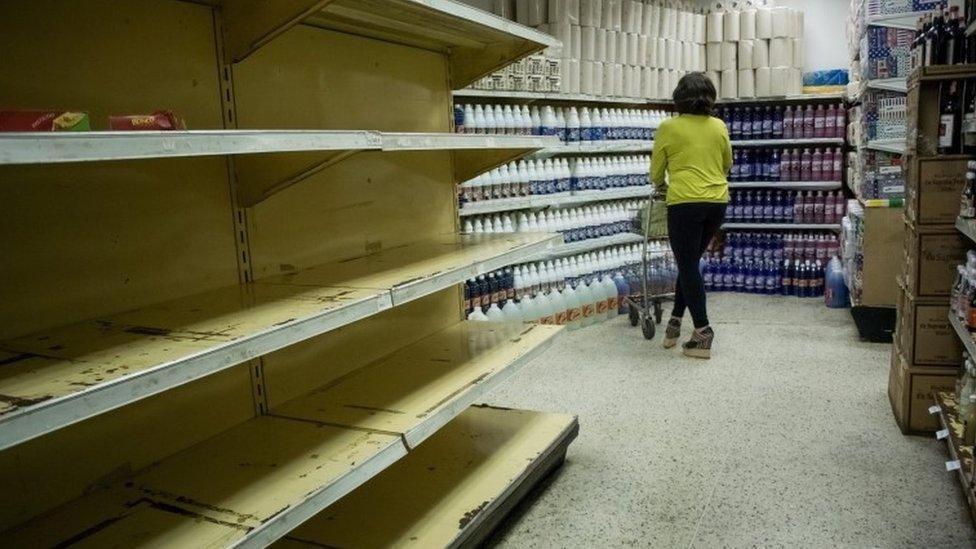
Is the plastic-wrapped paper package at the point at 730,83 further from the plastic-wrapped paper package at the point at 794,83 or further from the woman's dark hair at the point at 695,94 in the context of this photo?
the woman's dark hair at the point at 695,94

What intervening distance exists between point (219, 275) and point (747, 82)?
A: 610 cm

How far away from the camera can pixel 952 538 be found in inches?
93.7

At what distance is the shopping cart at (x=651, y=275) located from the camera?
5117mm

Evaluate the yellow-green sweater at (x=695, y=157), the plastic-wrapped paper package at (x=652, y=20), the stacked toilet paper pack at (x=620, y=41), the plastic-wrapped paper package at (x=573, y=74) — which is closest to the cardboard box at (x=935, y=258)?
the yellow-green sweater at (x=695, y=157)

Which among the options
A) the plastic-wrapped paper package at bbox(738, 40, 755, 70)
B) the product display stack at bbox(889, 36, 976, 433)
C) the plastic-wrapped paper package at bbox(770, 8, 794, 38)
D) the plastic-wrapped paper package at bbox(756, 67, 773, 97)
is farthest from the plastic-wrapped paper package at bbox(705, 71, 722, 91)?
the product display stack at bbox(889, 36, 976, 433)

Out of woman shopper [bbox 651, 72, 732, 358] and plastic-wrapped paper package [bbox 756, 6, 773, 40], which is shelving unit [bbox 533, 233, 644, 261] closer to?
woman shopper [bbox 651, 72, 732, 358]

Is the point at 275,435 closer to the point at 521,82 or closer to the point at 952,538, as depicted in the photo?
the point at 952,538

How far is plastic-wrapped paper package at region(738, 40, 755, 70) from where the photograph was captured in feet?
22.3

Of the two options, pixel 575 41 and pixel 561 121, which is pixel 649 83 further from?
pixel 561 121

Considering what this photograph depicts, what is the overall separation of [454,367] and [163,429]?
103cm

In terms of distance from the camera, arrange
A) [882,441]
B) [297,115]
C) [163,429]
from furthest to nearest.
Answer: [882,441], [297,115], [163,429]

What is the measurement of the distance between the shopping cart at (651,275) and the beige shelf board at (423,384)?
7.51 feet

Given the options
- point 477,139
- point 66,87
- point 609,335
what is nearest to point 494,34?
point 477,139

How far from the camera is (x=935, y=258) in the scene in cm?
309
